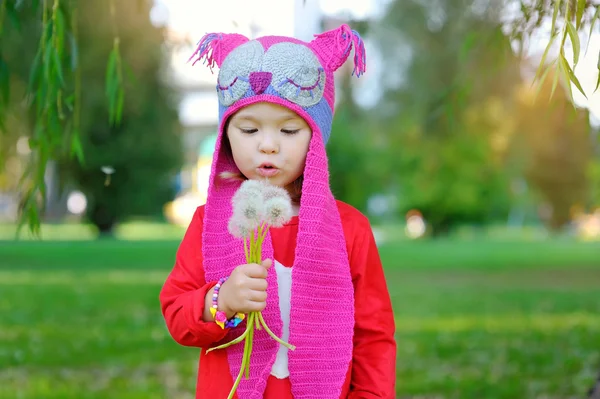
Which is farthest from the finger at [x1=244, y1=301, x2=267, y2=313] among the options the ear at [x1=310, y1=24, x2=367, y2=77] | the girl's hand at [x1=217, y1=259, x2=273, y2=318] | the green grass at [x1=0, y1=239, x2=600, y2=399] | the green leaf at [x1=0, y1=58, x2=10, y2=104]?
the green grass at [x1=0, y1=239, x2=600, y2=399]

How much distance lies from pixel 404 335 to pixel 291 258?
5.40m

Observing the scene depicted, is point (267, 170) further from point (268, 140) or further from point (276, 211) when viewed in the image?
point (276, 211)

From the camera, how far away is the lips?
209 centimetres

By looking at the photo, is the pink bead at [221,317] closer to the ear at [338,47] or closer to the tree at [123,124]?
the ear at [338,47]

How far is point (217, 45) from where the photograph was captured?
2.22 meters

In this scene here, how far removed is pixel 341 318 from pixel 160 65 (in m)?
18.4

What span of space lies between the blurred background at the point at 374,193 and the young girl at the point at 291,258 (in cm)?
47

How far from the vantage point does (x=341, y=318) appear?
2074mm

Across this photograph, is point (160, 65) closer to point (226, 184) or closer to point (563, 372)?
point (563, 372)

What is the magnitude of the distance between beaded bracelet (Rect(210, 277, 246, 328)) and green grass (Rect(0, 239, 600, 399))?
3071 mm

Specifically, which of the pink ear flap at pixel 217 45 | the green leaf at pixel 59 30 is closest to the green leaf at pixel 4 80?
the green leaf at pixel 59 30

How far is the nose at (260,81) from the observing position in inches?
80.3

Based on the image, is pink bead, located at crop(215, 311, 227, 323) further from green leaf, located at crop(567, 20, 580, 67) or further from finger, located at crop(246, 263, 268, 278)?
green leaf, located at crop(567, 20, 580, 67)

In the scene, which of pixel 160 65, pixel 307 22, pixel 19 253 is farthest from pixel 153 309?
pixel 160 65
